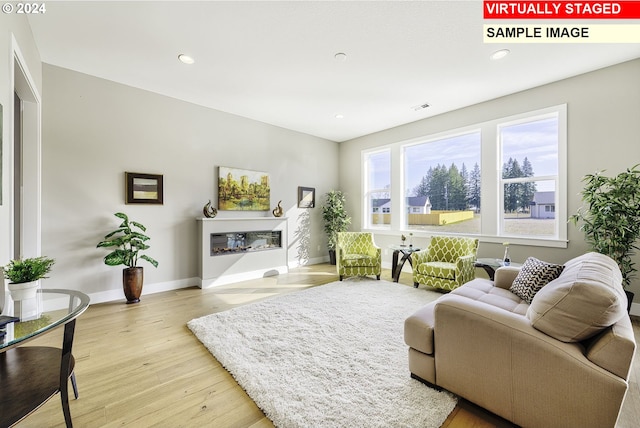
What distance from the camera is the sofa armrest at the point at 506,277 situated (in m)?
2.57

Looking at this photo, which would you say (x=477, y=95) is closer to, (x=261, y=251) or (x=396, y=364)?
(x=396, y=364)

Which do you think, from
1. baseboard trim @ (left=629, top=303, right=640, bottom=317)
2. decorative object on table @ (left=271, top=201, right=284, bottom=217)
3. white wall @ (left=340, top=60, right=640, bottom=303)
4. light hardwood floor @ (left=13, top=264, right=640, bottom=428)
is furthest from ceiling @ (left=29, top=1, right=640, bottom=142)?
light hardwood floor @ (left=13, top=264, right=640, bottom=428)

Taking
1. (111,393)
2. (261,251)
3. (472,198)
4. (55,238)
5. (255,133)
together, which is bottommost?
(111,393)

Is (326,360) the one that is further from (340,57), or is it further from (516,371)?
(340,57)

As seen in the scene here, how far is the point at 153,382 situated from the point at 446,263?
3.75 meters

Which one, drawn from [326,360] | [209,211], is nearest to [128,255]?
[209,211]

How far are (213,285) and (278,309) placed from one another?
1638 mm

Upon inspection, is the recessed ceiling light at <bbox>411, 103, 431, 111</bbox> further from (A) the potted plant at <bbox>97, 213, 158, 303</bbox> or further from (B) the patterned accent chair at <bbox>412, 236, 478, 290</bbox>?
(A) the potted plant at <bbox>97, 213, 158, 303</bbox>

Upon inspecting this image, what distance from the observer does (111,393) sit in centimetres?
176

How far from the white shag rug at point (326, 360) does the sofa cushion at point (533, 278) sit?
112 centimetres

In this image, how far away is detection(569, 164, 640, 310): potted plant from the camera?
2.70 metres

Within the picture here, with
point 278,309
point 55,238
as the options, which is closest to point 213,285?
point 278,309

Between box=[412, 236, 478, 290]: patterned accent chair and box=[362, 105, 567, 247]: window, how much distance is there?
620 mm

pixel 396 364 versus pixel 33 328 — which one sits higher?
pixel 33 328
